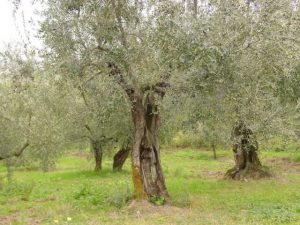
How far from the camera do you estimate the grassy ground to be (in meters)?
14.9

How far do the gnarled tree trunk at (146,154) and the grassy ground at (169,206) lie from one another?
0.70 meters

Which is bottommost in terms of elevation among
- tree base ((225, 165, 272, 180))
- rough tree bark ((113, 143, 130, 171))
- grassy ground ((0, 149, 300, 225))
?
grassy ground ((0, 149, 300, 225))

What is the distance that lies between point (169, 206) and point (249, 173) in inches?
389

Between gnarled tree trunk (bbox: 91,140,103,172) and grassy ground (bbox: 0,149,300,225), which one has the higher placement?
gnarled tree trunk (bbox: 91,140,103,172)

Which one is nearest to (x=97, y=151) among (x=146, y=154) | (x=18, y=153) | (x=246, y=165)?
(x=246, y=165)

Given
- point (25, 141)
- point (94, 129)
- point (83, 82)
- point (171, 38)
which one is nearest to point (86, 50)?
point (83, 82)

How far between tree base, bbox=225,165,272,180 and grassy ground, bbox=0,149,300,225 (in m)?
0.62

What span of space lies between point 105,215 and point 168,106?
3.97 meters

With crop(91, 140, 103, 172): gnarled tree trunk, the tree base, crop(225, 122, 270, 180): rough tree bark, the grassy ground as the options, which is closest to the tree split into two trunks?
the grassy ground

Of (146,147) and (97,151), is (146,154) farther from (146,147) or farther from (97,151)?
(97,151)

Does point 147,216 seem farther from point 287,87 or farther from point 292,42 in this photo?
point 287,87

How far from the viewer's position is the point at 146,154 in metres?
17.0

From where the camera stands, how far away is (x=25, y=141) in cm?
2109

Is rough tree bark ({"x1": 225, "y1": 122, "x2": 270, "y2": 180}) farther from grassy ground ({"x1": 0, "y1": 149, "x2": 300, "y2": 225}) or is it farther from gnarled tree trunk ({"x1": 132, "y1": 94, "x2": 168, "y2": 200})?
gnarled tree trunk ({"x1": 132, "y1": 94, "x2": 168, "y2": 200})
